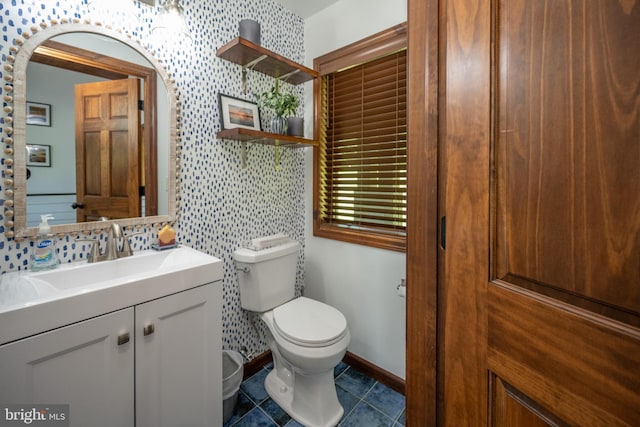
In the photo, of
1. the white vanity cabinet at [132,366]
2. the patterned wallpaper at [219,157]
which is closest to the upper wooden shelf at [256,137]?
the patterned wallpaper at [219,157]

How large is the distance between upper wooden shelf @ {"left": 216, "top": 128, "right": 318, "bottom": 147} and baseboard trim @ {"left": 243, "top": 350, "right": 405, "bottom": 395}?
144 cm

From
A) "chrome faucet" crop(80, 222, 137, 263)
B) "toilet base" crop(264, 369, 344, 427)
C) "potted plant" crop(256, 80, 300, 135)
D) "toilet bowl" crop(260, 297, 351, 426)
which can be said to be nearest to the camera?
"chrome faucet" crop(80, 222, 137, 263)

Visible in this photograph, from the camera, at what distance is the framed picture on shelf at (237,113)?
1.70 m

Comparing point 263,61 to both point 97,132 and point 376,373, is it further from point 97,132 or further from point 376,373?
point 376,373

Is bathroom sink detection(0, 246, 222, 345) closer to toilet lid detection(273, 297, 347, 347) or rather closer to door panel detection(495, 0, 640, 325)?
toilet lid detection(273, 297, 347, 347)

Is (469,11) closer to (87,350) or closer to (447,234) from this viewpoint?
(447,234)

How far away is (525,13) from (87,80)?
5.32ft

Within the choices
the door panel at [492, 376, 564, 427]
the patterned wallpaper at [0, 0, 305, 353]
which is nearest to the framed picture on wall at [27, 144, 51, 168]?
the patterned wallpaper at [0, 0, 305, 353]

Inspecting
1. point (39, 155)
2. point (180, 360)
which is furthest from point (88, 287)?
point (39, 155)

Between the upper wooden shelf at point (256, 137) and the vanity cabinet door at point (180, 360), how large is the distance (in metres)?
0.82

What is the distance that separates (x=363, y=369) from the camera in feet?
6.30

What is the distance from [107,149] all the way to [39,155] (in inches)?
9.4

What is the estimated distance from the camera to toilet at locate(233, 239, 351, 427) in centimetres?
142

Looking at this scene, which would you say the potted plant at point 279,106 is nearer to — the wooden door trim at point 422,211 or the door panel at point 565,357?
the wooden door trim at point 422,211
